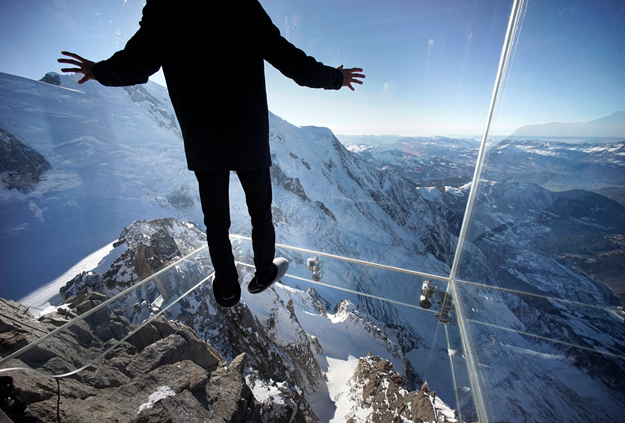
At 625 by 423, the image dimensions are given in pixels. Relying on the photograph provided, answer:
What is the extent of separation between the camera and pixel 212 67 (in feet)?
2.02

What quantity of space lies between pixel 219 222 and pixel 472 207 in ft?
5.99

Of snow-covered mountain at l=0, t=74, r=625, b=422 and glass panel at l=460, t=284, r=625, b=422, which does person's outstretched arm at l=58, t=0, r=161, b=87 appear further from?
glass panel at l=460, t=284, r=625, b=422

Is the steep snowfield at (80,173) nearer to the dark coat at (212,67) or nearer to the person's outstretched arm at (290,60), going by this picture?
the dark coat at (212,67)

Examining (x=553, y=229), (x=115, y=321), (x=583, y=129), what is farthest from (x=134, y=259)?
(x=583, y=129)

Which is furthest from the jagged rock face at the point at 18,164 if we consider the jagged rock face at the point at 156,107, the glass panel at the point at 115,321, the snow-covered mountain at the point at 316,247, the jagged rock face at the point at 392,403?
the jagged rock face at the point at 392,403

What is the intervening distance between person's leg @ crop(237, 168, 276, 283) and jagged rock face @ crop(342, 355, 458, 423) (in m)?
1.60

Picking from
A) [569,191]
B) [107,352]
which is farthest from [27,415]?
[569,191]

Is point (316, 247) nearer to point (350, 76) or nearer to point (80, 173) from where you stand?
point (80, 173)

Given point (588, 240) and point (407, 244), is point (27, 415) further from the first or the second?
point (407, 244)

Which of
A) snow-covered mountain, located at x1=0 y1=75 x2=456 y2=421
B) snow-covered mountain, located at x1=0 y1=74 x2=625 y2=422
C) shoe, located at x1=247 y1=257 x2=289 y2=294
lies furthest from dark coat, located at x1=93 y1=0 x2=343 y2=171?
snow-covered mountain, located at x1=0 y1=75 x2=456 y2=421

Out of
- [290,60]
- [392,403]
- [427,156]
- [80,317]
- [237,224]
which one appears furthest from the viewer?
[237,224]

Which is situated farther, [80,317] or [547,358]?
[80,317]

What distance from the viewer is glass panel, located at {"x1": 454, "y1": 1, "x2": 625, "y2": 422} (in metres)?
0.74

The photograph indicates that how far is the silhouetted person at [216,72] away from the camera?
607 mm
